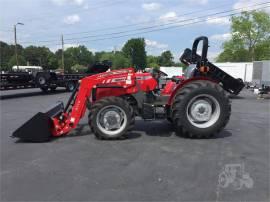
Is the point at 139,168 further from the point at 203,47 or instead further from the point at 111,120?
the point at 203,47

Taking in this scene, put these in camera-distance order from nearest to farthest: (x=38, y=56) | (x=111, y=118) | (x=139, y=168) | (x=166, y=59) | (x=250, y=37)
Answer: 1. (x=139, y=168)
2. (x=111, y=118)
3. (x=250, y=37)
4. (x=38, y=56)
5. (x=166, y=59)

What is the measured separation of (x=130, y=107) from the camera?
682 centimetres

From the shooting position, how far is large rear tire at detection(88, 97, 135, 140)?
22.1 feet

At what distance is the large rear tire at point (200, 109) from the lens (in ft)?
A: 22.6

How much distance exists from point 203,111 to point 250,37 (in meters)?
54.8

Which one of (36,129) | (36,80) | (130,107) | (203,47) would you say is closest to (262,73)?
(36,80)

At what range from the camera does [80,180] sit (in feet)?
15.1

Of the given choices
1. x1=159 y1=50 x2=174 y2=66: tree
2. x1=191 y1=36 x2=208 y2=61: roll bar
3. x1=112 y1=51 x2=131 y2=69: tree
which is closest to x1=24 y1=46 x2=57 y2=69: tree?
x1=159 y1=50 x2=174 y2=66: tree

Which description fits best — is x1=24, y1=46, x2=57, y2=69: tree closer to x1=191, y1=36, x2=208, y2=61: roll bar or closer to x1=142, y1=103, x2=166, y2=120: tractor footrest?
x1=191, y1=36, x2=208, y2=61: roll bar

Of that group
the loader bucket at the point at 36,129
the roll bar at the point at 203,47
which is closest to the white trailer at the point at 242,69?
the roll bar at the point at 203,47

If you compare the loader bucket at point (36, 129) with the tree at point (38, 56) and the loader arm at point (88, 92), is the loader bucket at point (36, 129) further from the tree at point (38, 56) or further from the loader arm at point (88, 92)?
the tree at point (38, 56)

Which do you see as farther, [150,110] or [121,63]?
[121,63]

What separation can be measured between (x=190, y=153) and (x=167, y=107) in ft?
5.30

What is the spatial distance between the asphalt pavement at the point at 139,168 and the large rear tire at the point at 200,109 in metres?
0.26
